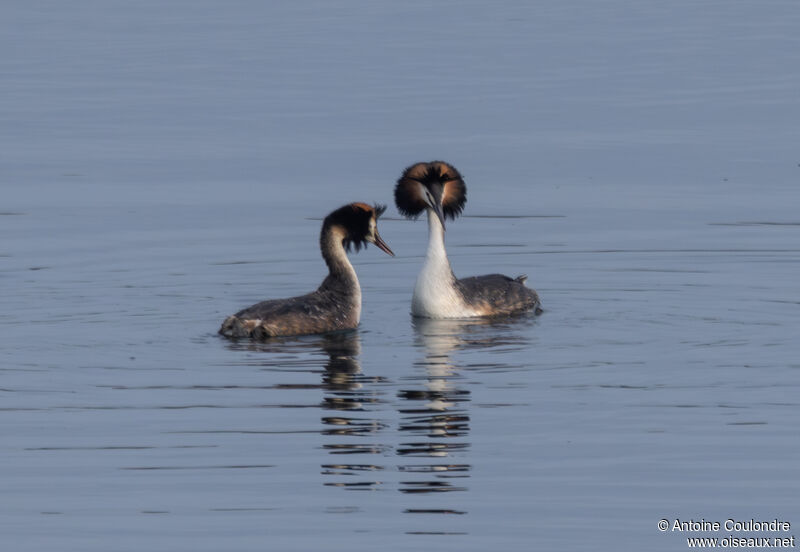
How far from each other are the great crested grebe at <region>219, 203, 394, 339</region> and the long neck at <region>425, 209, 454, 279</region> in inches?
22.3

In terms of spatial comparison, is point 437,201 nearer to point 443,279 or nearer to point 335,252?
point 443,279

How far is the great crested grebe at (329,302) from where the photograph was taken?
17359 mm

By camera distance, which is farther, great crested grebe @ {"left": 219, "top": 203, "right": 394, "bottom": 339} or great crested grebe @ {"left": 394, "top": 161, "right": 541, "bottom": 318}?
great crested grebe @ {"left": 394, "top": 161, "right": 541, "bottom": 318}

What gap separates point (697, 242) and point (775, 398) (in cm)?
832

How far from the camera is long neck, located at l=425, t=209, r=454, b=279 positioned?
19.0m

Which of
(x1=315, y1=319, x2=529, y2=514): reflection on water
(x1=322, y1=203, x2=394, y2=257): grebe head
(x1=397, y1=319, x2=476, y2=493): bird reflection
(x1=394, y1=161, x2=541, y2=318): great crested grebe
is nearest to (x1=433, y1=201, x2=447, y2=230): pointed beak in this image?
(x1=394, y1=161, x2=541, y2=318): great crested grebe

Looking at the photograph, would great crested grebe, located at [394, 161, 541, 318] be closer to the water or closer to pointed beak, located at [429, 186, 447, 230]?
pointed beak, located at [429, 186, 447, 230]

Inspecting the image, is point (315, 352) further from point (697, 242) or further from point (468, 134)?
point (468, 134)

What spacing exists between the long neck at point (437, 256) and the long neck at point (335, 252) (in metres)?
0.90

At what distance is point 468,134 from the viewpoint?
31.1 meters

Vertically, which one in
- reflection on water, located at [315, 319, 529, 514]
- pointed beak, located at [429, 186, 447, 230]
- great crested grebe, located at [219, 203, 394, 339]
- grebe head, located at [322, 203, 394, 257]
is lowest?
reflection on water, located at [315, 319, 529, 514]

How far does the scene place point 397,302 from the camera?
20094 millimetres

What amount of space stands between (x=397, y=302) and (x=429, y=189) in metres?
1.44

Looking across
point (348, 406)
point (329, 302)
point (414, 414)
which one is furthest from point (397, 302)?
point (414, 414)
